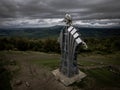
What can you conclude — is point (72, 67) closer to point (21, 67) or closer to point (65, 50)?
point (65, 50)

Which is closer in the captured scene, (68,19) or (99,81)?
(68,19)

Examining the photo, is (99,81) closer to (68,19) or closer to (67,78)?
(67,78)

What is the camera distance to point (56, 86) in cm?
1295

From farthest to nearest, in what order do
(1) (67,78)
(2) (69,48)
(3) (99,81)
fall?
(3) (99,81) < (1) (67,78) < (2) (69,48)

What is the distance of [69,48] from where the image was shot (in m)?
13.8

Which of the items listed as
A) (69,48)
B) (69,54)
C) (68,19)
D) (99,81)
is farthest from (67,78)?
(68,19)

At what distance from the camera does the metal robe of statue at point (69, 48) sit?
13116 mm

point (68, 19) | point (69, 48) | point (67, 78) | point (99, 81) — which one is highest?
point (68, 19)

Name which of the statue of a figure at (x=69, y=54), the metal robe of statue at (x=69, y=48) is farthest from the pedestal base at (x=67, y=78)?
the metal robe of statue at (x=69, y=48)

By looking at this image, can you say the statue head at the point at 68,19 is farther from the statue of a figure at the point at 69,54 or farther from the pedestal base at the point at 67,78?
the pedestal base at the point at 67,78

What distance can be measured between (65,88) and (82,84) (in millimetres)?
1927

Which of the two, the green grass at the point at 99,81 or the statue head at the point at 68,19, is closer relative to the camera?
the green grass at the point at 99,81

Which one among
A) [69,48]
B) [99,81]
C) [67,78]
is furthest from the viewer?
[99,81]

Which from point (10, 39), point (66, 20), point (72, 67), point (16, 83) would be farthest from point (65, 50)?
point (10, 39)
